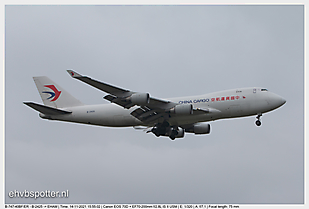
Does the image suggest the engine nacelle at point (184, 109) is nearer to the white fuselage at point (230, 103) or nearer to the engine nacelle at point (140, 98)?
the white fuselage at point (230, 103)

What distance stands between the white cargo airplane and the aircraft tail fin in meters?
0.13

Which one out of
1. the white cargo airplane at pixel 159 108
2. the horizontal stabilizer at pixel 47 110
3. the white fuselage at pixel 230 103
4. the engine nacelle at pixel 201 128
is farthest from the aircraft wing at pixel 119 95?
the horizontal stabilizer at pixel 47 110

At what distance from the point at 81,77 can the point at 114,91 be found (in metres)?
3.51

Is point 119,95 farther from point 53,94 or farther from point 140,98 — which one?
point 53,94

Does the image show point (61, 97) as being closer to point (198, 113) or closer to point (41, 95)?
point (41, 95)

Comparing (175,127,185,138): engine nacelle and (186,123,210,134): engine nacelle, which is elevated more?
(186,123,210,134): engine nacelle

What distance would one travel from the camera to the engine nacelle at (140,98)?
32719 millimetres

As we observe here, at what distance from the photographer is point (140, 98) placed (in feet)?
107

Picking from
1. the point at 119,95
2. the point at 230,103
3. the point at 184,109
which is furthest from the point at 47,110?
the point at 230,103

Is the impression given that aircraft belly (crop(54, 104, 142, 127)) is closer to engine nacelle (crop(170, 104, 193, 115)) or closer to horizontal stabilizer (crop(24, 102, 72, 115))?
horizontal stabilizer (crop(24, 102, 72, 115))

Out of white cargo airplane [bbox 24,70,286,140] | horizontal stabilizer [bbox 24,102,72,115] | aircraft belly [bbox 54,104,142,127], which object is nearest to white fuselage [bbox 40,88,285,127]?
white cargo airplane [bbox 24,70,286,140]

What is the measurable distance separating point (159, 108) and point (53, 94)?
47.5 ft

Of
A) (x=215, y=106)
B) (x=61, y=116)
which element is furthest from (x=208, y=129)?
(x=61, y=116)

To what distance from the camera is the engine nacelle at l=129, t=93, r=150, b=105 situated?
107 ft
